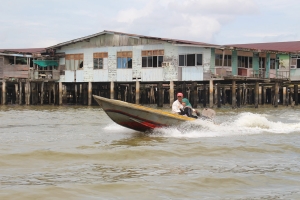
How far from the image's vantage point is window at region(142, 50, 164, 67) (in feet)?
96.7

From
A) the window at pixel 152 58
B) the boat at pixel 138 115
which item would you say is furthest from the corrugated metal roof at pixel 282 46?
the boat at pixel 138 115

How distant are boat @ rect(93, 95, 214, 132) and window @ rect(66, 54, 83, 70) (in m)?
19.6

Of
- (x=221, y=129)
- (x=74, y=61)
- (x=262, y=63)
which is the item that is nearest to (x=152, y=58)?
(x=74, y=61)

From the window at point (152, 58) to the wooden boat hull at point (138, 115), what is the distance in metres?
16.4

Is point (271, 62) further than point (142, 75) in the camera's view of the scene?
Yes

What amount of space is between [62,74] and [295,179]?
27.1m

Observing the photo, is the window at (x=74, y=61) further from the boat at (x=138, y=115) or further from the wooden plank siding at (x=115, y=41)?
the boat at (x=138, y=115)

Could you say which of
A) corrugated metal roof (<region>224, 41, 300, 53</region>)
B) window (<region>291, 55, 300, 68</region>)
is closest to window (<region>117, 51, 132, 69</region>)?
corrugated metal roof (<region>224, 41, 300, 53</region>)

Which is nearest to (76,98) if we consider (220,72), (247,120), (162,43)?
(162,43)

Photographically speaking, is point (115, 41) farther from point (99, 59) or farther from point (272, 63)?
point (272, 63)

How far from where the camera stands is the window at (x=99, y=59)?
103ft

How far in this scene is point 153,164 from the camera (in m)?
8.73

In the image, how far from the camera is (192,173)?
793 cm

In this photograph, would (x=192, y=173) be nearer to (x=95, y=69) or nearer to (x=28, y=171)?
(x=28, y=171)
